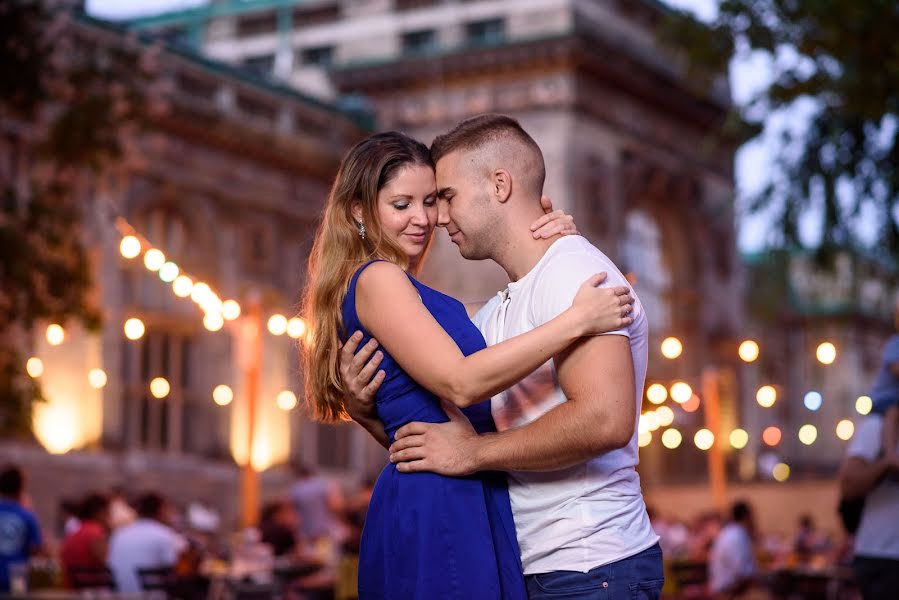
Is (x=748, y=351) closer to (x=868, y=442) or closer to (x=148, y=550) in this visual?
(x=148, y=550)

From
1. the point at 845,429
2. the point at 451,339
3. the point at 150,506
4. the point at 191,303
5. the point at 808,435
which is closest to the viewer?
the point at 451,339

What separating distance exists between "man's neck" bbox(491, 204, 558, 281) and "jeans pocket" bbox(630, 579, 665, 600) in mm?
940

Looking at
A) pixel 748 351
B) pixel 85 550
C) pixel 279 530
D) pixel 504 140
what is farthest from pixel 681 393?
pixel 504 140

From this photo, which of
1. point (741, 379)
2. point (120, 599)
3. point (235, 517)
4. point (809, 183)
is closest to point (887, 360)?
point (120, 599)

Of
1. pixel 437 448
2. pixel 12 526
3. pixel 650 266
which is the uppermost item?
pixel 650 266

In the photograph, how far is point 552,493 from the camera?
13.1 feet

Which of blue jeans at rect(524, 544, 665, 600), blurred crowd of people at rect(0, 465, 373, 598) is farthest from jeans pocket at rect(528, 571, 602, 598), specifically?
blurred crowd of people at rect(0, 465, 373, 598)

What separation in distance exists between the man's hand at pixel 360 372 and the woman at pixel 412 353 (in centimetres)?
3

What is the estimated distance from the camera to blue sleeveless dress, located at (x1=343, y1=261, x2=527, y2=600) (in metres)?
3.97

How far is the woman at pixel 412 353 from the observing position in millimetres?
3941

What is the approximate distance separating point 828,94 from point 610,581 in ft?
40.7

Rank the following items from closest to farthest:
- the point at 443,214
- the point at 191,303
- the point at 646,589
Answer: the point at 646,589 < the point at 443,214 < the point at 191,303

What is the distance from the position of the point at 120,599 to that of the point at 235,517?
16466 millimetres

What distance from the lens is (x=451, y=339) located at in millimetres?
4047
